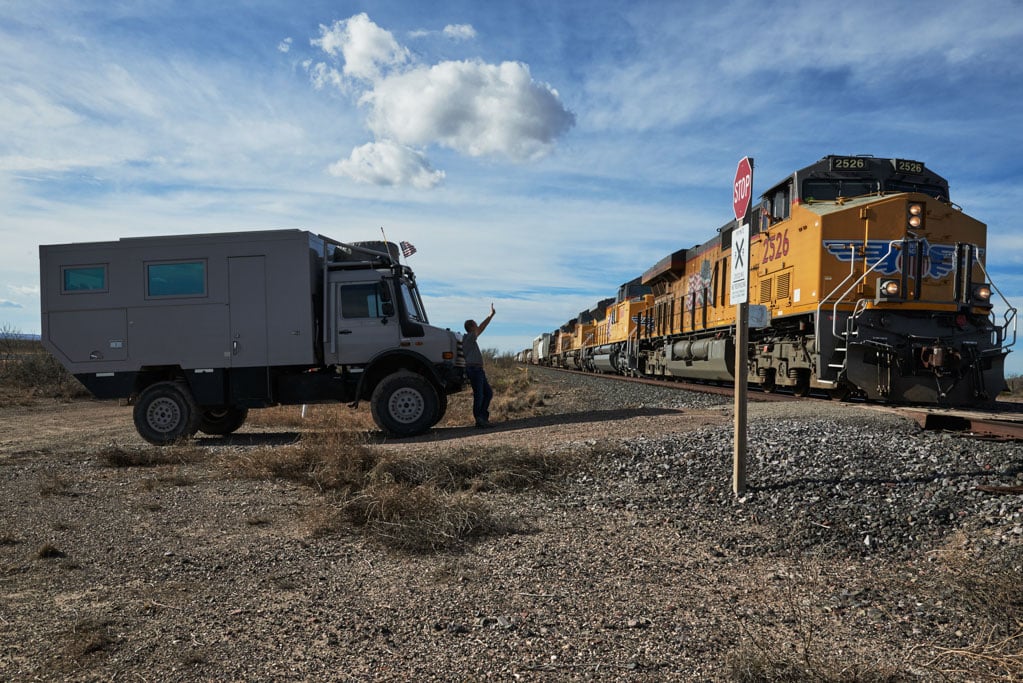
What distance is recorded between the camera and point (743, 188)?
221 inches

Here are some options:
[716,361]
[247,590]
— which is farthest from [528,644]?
[716,361]

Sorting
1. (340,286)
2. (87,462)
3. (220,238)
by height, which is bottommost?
(87,462)

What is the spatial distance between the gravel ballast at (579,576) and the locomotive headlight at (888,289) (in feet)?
12.9

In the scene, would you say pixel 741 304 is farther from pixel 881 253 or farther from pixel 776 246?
pixel 776 246

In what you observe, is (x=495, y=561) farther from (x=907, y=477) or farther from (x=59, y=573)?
(x=907, y=477)

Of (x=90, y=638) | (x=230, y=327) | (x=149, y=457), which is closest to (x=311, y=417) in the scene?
(x=230, y=327)

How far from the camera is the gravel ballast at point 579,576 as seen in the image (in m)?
2.99

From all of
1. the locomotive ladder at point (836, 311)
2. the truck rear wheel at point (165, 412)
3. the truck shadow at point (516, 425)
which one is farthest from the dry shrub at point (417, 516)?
the locomotive ladder at point (836, 311)

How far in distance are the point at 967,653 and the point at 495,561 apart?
2368mm

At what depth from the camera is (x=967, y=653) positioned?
114 inches

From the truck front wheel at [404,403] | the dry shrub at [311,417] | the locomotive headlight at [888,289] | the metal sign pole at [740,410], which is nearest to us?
the metal sign pole at [740,410]

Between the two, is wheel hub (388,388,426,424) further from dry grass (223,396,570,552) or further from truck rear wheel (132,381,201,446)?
truck rear wheel (132,381,201,446)

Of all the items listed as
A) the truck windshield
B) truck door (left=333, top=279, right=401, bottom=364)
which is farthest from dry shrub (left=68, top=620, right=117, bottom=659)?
the truck windshield

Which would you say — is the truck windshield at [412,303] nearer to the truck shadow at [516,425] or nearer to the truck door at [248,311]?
the truck shadow at [516,425]
